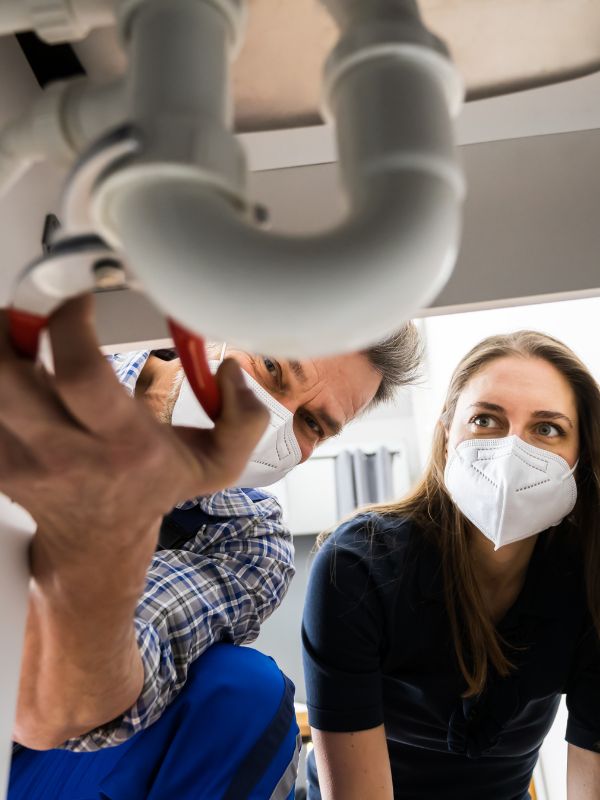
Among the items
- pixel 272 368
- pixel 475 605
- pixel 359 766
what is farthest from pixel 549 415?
pixel 359 766

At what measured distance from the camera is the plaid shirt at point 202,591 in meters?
0.60

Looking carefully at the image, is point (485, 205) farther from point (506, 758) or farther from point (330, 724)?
point (506, 758)

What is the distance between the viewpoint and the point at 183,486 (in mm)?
312

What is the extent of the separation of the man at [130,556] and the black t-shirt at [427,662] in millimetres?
135

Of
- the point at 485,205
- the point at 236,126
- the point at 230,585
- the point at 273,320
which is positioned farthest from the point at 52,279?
the point at 230,585

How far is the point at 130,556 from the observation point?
331mm

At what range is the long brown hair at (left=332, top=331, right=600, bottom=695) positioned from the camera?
3.37ft

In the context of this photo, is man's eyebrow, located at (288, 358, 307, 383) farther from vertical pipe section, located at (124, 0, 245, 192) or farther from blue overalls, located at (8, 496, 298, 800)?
vertical pipe section, located at (124, 0, 245, 192)

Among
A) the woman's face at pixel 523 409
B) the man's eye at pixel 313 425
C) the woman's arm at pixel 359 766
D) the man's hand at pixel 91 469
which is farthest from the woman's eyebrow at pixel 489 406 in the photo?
the man's hand at pixel 91 469

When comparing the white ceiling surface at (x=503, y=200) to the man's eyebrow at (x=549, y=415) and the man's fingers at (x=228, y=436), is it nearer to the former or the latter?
the man's fingers at (x=228, y=436)

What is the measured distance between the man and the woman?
169 mm

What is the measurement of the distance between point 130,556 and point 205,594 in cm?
46

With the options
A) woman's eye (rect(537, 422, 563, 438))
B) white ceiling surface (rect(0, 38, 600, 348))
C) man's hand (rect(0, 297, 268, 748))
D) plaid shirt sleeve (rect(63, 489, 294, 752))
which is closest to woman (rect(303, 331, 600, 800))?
woman's eye (rect(537, 422, 563, 438))

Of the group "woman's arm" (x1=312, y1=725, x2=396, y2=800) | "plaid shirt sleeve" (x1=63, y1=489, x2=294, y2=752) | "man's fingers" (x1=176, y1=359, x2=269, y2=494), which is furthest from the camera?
"woman's arm" (x1=312, y1=725, x2=396, y2=800)
